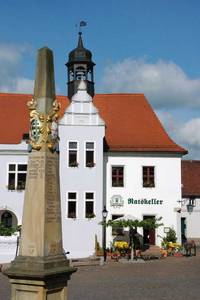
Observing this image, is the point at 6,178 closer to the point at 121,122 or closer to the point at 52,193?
the point at 121,122

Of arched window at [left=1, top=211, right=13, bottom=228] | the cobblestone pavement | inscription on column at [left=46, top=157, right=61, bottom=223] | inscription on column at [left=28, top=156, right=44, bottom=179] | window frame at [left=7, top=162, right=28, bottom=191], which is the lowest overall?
the cobblestone pavement

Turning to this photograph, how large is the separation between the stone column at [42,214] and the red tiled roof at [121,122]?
20.8 meters

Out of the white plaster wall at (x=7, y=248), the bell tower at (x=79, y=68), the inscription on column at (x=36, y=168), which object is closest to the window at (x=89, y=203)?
the white plaster wall at (x=7, y=248)

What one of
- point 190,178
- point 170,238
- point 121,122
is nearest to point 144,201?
point 170,238

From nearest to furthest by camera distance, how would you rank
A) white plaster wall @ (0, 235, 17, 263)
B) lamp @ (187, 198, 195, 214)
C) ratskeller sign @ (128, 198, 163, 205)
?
white plaster wall @ (0, 235, 17, 263)
ratskeller sign @ (128, 198, 163, 205)
lamp @ (187, 198, 195, 214)

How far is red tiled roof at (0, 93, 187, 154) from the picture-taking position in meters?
28.4

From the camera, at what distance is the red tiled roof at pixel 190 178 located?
42.3 m

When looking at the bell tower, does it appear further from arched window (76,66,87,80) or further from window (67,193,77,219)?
window (67,193,77,219)

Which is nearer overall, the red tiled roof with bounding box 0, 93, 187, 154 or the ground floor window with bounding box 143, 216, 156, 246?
the ground floor window with bounding box 143, 216, 156, 246

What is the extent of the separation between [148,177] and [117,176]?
187 cm

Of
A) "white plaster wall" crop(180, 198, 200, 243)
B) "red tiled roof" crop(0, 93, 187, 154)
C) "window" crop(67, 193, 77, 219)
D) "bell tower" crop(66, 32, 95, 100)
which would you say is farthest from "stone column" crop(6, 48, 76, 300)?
"white plaster wall" crop(180, 198, 200, 243)

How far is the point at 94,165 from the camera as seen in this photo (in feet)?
87.1

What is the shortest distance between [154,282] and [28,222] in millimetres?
9365

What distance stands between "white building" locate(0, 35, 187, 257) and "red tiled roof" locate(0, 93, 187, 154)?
0.06 meters
